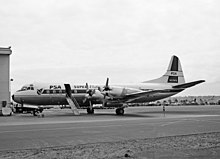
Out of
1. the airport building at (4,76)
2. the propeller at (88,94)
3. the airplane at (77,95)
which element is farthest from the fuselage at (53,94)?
the airport building at (4,76)

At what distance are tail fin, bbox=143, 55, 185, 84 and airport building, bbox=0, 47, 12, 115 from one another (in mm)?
17950

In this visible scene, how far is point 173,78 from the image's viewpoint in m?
39.1

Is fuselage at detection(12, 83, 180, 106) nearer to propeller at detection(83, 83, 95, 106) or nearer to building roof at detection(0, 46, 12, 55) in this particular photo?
propeller at detection(83, 83, 95, 106)

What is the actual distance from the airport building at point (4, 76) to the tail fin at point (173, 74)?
1795 cm

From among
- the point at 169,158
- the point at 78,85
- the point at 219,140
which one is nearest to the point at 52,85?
the point at 78,85

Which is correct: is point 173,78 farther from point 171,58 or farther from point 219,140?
point 219,140

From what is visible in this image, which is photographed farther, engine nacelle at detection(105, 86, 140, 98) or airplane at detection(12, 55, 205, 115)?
engine nacelle at detection(105, 86, 140, 98)

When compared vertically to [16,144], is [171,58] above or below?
above

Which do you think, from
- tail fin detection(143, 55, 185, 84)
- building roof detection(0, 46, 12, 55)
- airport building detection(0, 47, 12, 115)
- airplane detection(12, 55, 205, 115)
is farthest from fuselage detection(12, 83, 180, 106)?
tail fin detection(143, 55, 185, 84)

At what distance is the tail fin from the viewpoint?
38750 millimetres

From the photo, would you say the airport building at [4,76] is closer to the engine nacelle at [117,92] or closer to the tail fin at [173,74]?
the engine nacelle at [117,92]

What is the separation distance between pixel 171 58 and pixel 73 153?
32.5m

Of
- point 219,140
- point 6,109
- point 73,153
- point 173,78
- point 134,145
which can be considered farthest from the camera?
point 173,78

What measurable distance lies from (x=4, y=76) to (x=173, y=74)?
21.3 m
